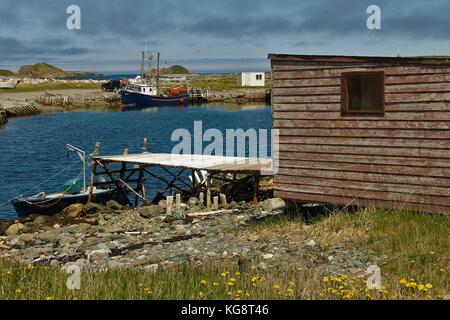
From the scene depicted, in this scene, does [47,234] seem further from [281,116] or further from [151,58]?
[151,58]

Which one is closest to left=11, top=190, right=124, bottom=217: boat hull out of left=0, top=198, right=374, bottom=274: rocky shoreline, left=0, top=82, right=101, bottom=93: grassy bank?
left=0, top=198, right=374, bottom=274: rocky shoreline

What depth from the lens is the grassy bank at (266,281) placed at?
780 centimetres

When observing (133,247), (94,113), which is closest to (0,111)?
(94,113)

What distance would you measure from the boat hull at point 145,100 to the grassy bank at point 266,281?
299ft

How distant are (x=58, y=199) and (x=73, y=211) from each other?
4.20 feet

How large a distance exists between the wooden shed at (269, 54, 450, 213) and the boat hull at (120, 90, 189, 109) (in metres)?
87.0

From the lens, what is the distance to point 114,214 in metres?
22.8

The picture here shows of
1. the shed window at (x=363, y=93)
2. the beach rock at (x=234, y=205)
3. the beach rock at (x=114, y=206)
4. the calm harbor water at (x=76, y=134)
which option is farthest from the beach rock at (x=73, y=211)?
the shed window at (x=363, y=93)

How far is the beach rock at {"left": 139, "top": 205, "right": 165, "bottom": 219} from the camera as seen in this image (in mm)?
21016

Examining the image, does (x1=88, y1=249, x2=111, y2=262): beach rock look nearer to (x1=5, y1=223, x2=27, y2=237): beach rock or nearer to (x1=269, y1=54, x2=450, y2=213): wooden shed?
(x1=269, y1=54, x2=450, y2=213): wooden shed

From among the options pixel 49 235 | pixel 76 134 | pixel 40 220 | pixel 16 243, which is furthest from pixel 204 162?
pixel 76 134

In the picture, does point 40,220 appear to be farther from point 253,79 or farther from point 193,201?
point 253,79

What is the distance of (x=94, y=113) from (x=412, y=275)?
282ft

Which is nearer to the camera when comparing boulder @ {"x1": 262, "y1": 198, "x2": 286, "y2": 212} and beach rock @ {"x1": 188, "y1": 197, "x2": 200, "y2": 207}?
boulder @ {"x1": 262, "y1": 198, "x2": 286, "y2": 212}
